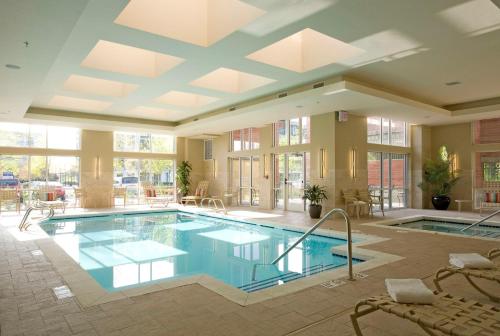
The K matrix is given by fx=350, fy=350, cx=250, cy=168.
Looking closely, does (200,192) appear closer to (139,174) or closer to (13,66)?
(139,174)

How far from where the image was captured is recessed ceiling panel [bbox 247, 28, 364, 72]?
6.71 meters

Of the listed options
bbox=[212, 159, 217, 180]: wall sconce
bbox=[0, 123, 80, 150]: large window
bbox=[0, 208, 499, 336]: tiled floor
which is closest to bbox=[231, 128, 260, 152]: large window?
bbox=[212, 159, 217, 180]: wall sconce

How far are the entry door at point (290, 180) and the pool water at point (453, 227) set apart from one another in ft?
11.4

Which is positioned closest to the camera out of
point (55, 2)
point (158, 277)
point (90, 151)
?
point (55, 2)

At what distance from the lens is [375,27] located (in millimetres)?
5289

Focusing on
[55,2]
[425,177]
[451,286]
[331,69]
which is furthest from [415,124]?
[55,2]

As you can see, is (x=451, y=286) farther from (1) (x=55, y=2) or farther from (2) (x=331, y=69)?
(1) (x=55, y=2)

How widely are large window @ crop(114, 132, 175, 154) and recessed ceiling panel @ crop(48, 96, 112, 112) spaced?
3301mm

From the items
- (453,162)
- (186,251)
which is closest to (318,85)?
(186,251)

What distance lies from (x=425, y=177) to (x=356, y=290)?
36.2 feet

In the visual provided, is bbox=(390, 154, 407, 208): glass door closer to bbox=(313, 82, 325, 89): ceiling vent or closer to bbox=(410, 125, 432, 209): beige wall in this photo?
bbox=(410, 125, 432, 209): beige wall

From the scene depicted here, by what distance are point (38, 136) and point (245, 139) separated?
7955 millimetres

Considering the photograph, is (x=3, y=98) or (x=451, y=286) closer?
(x=451, y=286)

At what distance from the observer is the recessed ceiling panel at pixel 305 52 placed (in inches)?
264
